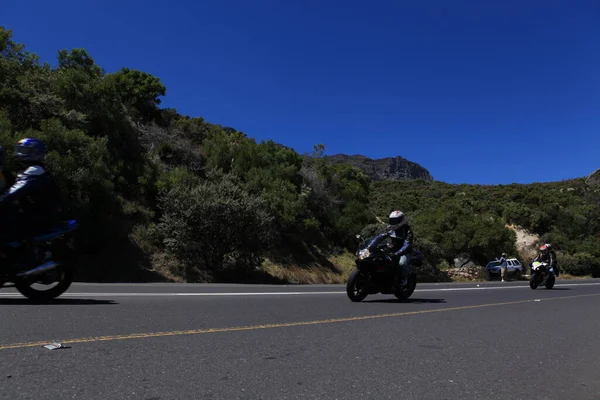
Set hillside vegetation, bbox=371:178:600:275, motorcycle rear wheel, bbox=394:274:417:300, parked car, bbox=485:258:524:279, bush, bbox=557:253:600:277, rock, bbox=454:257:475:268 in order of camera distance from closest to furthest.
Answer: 1. motorcycle rear wheel, bbox=394:274:417:300
2. parked car, bbox=485:258:524:279
3. hillside vegetation, bbox=371:178:600:275
4. bush, bbox=557:253:600:277
5. rock, bbox=454:257:475:268

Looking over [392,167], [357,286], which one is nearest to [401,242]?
[357,286]

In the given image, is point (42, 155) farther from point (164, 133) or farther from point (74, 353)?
point (164, 133)

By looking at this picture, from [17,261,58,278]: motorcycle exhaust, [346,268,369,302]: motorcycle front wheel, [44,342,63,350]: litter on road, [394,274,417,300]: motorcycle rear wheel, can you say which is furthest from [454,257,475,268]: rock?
[44,342,63,350]: litter on road

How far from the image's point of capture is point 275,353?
14.5 feet

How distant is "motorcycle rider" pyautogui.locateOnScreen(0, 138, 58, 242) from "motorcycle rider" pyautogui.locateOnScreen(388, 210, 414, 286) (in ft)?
20.3

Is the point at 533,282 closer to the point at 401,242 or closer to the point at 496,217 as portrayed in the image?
the point at 401,242

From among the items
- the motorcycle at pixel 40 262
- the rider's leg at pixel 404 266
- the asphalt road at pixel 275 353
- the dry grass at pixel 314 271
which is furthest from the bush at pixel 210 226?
the motorcycle at pixel 40 262

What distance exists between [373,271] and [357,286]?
0.45 meters

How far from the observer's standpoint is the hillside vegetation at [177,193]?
774 inches

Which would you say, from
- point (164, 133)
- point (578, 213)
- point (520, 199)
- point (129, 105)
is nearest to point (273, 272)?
point (164, 133)

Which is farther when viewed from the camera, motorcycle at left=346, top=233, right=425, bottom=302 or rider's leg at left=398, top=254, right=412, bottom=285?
rider's leg at left=398, top=254, right=412, bottom=285

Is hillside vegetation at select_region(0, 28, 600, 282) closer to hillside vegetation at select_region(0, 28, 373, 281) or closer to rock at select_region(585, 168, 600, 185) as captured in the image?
hillside vegetation at select_region(0, 28, 373, 281)

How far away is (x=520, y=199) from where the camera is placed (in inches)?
2899

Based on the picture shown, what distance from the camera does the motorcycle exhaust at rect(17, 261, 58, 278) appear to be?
20.5 feet
